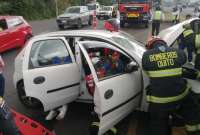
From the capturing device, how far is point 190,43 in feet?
17.0

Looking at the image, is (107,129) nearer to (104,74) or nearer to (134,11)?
(104,74)

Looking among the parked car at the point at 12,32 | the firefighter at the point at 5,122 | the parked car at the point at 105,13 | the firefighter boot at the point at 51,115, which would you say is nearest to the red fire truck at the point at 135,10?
the parked car at the point at 12,32

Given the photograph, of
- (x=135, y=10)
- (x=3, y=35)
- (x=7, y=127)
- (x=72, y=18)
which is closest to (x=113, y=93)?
(x=7, y=127)

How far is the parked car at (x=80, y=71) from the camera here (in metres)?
4.57

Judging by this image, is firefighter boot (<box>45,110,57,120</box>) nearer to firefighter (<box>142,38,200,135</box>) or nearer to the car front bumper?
firefighter (<box>142,38,200,135</box>)

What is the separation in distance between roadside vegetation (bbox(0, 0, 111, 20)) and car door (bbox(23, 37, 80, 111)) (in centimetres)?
2583

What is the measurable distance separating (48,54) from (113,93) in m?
1.71

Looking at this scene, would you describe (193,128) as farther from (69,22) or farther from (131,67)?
(69,22)

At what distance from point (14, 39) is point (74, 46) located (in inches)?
301

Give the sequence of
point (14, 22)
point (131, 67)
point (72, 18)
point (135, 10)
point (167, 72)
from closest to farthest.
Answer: point (167, 72)
point (131, 67)
point (14, 22)
point (72, 18)
point (135, 10)

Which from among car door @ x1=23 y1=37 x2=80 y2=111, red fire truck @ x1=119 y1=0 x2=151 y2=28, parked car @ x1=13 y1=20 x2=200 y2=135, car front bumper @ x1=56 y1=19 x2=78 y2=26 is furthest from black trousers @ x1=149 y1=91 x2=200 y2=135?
red fire truck @ x1=119 y1=0 x2=151 y2=28

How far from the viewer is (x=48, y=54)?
214 inches

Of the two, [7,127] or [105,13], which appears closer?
[7,127]

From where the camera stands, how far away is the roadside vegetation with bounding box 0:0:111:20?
3019 centimetres
